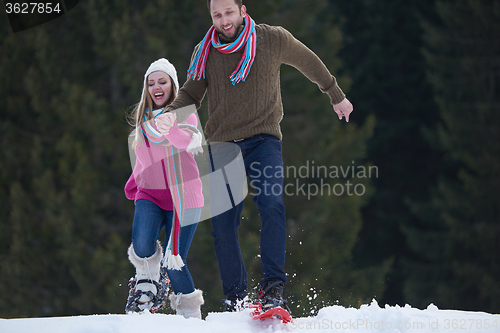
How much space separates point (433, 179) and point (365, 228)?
6.27ft

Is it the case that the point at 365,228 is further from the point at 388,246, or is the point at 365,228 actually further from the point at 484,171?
the point at 484,171

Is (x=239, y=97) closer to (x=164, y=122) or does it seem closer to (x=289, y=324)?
(x=164, y=122)

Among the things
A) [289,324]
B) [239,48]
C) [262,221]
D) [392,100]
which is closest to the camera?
[289,324]

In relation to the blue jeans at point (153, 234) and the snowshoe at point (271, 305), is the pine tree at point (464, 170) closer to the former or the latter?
the blue jeans at point (153, 234)

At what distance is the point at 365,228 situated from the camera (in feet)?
44.9

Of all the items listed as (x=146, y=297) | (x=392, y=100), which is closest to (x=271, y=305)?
(x=146, y=297)

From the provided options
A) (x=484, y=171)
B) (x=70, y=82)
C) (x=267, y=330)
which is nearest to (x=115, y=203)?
(x=70, y=82)

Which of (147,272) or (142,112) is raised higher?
(142,112)

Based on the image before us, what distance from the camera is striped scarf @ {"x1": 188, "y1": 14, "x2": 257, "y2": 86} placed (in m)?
3.10

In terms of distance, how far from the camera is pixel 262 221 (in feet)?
9.77

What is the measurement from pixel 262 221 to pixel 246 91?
664mm

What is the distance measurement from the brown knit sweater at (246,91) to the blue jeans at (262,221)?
9cm

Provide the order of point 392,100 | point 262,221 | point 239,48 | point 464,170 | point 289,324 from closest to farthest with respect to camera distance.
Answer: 1. point 289,324
2. point 262,221
3. point 239,48
4. point 464,170
5. point 392,100

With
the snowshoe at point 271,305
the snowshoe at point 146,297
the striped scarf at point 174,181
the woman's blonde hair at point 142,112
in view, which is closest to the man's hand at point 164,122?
the striped scarf at point 174,181
